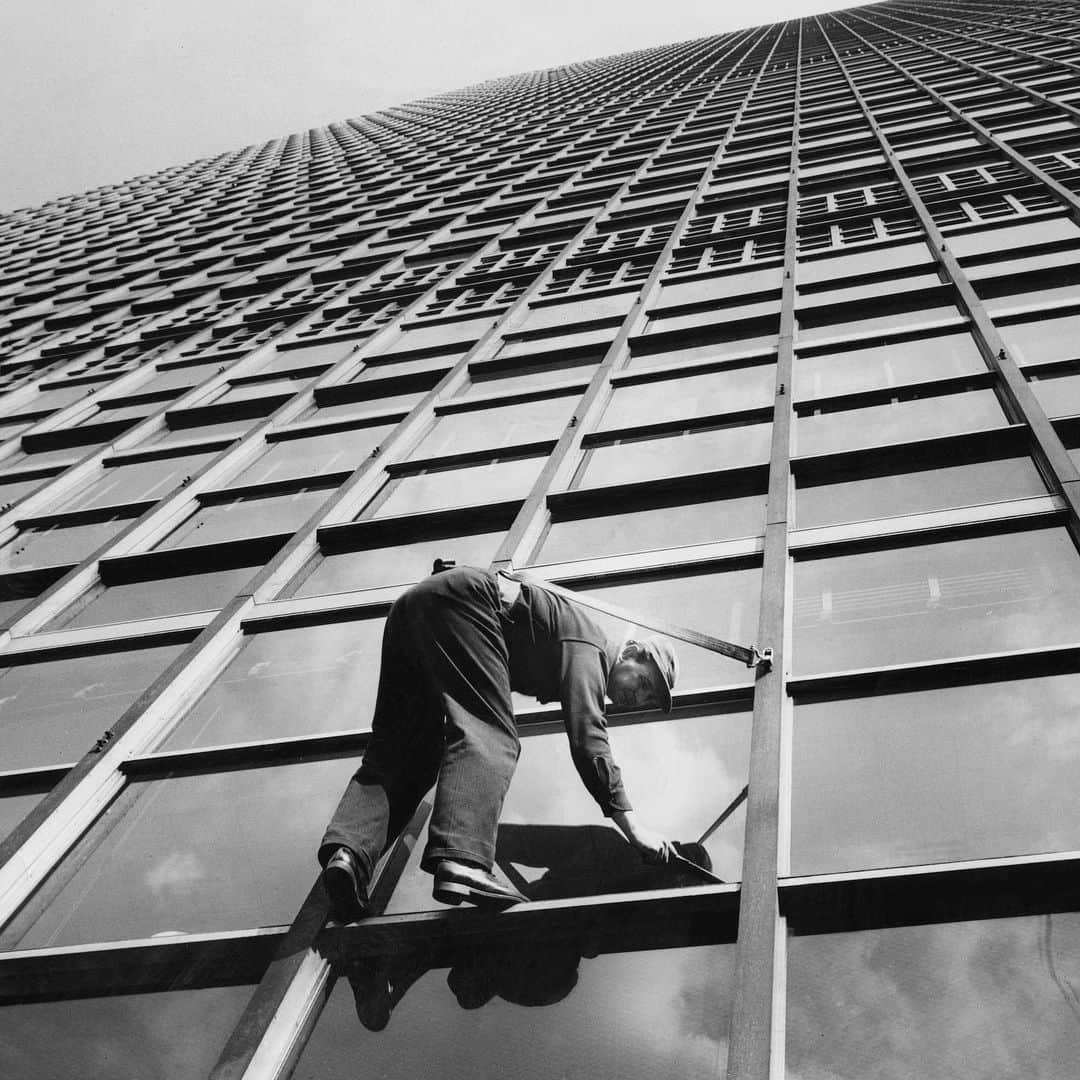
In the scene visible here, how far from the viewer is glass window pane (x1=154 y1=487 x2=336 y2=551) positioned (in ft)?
39.7

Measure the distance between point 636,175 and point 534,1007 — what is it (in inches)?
1151

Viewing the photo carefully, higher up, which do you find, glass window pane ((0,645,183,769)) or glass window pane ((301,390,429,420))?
glass window pane ((0,645,183,769))

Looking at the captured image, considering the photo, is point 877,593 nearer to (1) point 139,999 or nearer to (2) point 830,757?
(2) point 830,757

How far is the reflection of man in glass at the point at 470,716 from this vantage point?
483cm

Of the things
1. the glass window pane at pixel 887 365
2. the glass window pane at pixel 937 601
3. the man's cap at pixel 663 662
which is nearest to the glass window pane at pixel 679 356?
the glass window pane at pixel 887 365

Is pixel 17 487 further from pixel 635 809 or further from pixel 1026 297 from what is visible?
pixel 1026 297

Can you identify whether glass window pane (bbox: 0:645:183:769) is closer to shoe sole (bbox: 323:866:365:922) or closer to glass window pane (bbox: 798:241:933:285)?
shoe sole (bbox: 323:866:365:922)

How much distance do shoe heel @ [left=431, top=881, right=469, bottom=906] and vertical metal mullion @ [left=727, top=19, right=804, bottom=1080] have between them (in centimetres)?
126

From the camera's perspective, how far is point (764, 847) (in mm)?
5285

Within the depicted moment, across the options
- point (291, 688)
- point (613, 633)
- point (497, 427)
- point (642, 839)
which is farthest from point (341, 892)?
point (497, 427)

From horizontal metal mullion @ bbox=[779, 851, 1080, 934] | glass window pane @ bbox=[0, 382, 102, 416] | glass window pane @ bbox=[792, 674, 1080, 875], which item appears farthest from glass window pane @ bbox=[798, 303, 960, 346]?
glass window pane @ bbox=[0, 382, 102, 416]

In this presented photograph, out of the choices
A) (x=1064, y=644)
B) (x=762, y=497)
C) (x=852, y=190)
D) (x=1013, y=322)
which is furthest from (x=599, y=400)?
(x=852, y=190)

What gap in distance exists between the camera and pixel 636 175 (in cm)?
3086

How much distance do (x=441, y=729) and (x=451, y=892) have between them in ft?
3.57
